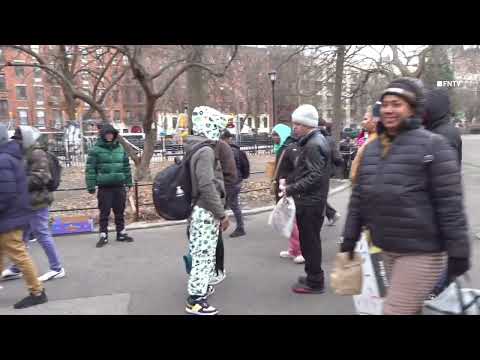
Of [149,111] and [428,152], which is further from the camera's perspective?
[149,111]

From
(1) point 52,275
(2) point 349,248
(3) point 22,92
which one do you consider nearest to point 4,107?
(3) point 22,92

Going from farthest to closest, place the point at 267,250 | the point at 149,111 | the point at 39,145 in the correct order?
1. the point at 149,111
2. the point at 267,250
3. the point at 39,145

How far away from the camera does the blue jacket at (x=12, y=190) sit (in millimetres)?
3639

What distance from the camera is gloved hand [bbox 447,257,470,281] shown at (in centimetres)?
215

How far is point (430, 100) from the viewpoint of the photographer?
350cm

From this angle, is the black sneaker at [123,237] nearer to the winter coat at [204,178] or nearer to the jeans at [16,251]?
the jeans at [16,251]

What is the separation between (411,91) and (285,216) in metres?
2.42

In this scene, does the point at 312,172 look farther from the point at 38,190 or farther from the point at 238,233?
the point at 38,190

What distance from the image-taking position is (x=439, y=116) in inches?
140

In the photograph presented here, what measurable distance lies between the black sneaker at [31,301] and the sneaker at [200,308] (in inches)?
60.3

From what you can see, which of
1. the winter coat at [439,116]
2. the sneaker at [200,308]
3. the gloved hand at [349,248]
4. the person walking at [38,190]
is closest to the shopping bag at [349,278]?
the gloved hand at [349,248]
